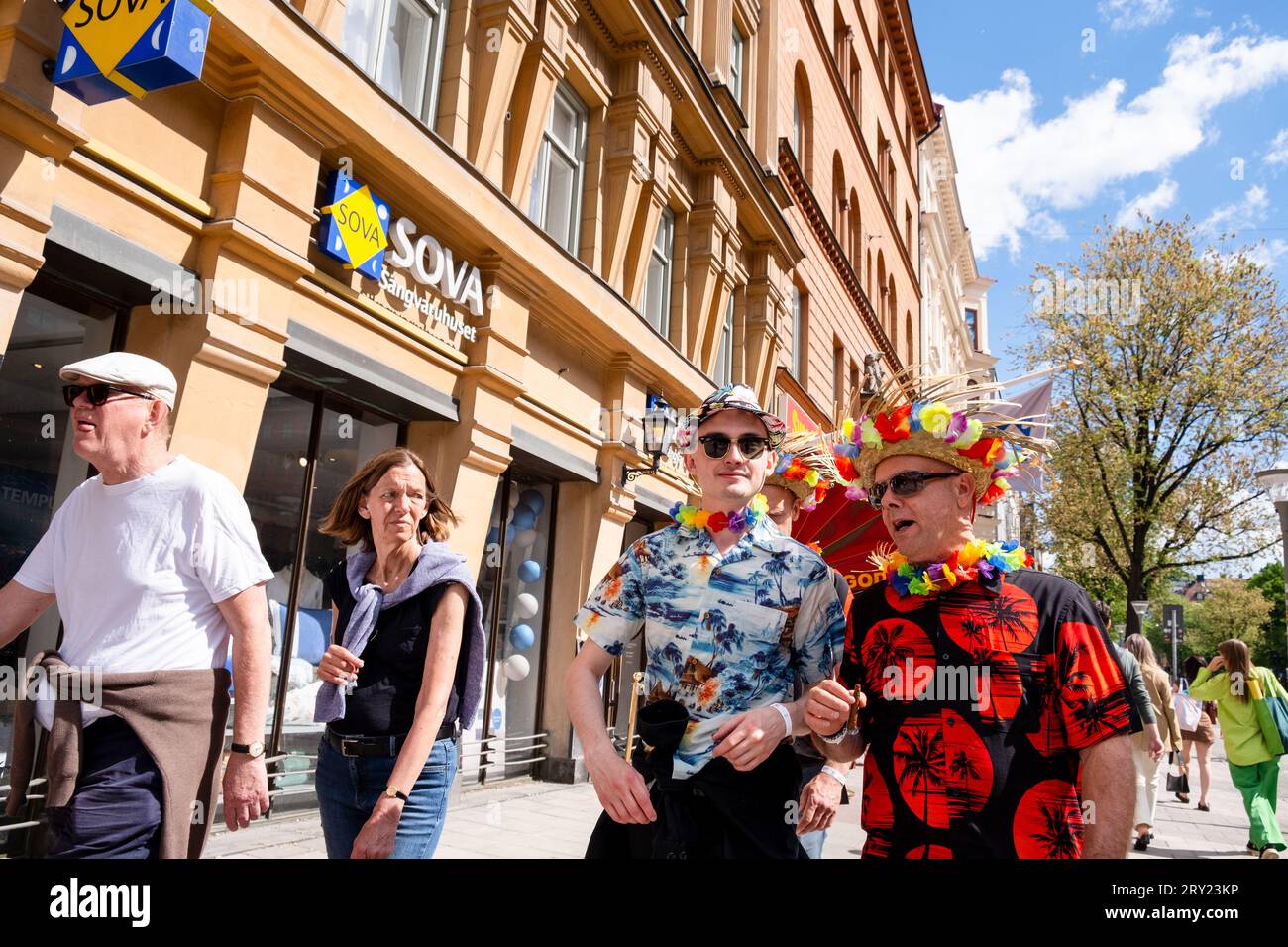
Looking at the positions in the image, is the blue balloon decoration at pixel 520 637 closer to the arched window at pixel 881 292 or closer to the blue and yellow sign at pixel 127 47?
the blue and yellow sign at pixel 127 47

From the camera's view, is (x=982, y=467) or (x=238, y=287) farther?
(x=238, y=287)

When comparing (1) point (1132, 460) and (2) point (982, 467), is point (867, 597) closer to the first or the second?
(2) point (982, 467)

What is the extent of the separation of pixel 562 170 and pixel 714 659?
9823mm

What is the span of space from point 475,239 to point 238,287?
9.81 ft

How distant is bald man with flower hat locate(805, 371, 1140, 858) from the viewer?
2184 mm

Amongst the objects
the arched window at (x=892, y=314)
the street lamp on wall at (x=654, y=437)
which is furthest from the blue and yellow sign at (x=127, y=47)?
the arched window at (x=892, y=314)

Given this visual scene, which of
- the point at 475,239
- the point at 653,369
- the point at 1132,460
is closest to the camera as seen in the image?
the point at 475,239

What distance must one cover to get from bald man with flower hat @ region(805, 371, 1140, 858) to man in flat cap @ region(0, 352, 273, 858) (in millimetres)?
1801

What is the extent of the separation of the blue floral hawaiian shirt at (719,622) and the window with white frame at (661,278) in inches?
429

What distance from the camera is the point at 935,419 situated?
2.67m

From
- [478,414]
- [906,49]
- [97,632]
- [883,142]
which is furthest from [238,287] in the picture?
[906,49]

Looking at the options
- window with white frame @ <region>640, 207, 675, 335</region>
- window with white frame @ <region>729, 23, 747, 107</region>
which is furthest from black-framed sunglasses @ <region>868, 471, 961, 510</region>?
window with white frame @ <region>729, 23, 747, 107</region>

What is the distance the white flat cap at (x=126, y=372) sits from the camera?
9.09 ft
